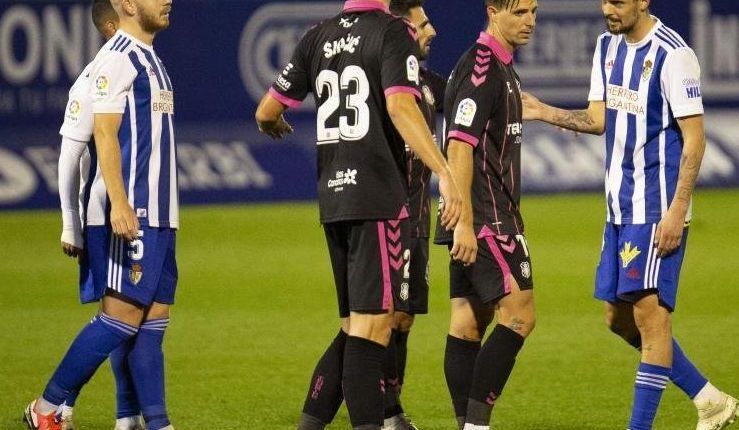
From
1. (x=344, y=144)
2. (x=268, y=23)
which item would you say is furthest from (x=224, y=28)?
(x=344, y=144)

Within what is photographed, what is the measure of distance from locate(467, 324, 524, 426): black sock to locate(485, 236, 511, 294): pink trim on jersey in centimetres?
17

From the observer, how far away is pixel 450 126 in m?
5.84

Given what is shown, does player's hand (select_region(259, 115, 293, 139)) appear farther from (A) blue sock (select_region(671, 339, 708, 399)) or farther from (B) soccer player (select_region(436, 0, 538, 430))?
(A) blue sock (select_region(671, 339, 708, 399))

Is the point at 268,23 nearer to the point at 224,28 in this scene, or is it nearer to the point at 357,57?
the point at 224,28

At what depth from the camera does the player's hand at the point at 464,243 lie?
5.43m

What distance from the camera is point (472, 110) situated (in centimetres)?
573

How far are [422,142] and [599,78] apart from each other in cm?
132

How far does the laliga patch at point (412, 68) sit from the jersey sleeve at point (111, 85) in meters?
1.14

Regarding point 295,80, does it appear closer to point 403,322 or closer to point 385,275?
point 385,275

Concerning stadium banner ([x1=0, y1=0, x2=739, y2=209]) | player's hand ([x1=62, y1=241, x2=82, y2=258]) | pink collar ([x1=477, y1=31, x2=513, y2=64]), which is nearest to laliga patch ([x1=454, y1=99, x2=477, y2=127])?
pink collar ([x1=477, y1=31, x2=513, y2=64])

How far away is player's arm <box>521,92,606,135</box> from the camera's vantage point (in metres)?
6.26

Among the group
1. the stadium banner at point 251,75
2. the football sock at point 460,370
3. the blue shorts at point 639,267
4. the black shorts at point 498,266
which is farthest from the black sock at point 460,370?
the stadium banner at point 251,75

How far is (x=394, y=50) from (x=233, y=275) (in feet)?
21.4

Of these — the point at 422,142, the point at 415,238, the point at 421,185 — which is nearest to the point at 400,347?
the point at 415,238
